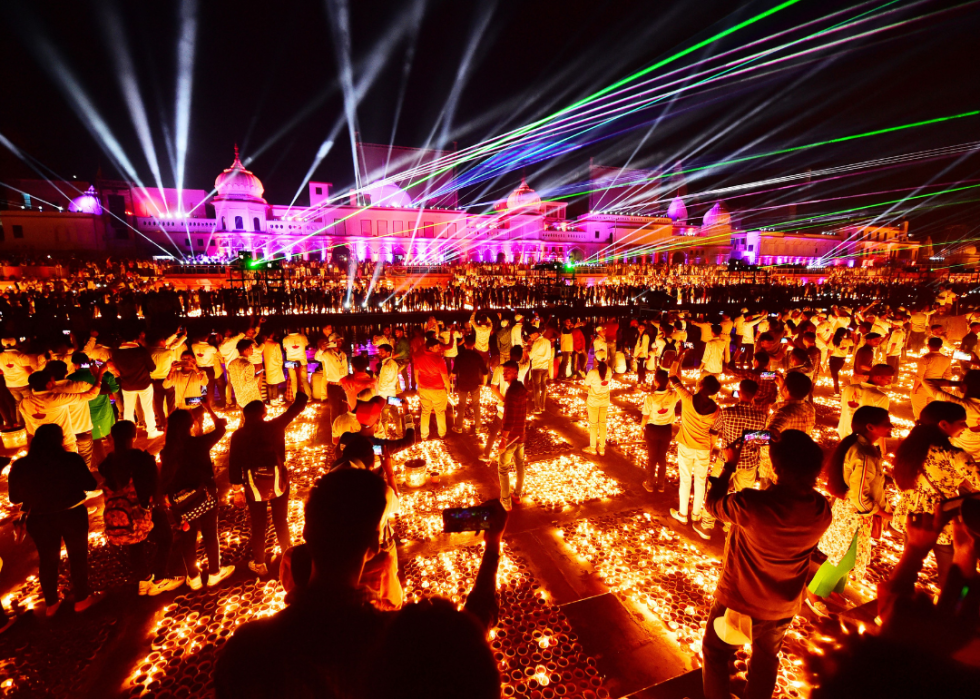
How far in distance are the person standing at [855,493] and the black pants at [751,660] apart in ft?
4.22

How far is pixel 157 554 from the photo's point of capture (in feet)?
12.8

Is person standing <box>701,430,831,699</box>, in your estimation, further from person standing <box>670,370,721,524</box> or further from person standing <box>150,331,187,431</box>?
person standing <box>150,331,187,431</box>

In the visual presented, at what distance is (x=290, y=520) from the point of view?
5.08 metres

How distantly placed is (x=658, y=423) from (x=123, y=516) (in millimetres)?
5444

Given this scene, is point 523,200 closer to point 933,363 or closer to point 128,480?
point 933,363

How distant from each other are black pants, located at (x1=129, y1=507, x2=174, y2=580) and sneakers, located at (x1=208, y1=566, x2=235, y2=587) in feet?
1.37


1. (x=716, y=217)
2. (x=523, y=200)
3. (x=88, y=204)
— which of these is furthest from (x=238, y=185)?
(x=716, y=217)

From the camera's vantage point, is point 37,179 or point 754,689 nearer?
point 754,689

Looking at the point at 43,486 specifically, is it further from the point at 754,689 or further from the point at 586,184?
the point at 586,184

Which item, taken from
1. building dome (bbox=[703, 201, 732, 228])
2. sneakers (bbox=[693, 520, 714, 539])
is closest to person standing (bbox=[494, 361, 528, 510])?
sneakers (bbox=[693, 520, 714, 539])

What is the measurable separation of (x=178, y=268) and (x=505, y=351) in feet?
67.7

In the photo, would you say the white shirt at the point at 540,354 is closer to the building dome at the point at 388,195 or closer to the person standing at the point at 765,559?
the person standing at the point at 765,559

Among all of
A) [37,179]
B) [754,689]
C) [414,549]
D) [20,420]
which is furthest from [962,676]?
[37,179]

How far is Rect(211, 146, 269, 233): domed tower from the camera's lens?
40062mm
